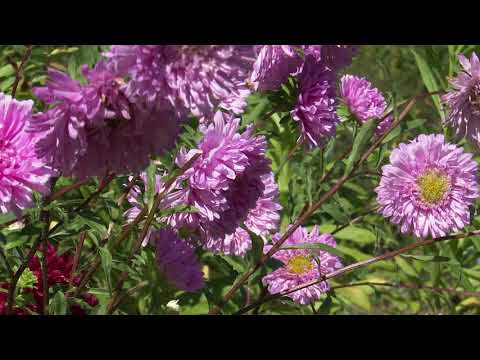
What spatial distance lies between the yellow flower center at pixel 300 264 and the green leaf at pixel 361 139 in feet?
0.93

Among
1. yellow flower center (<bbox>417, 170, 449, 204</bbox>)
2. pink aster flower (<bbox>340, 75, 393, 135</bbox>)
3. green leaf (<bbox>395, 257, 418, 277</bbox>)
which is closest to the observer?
yellow flower center (<bbox>417, 170, 449, 204</bbox>)

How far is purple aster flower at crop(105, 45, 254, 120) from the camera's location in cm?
53

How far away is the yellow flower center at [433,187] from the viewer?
3.42 feet

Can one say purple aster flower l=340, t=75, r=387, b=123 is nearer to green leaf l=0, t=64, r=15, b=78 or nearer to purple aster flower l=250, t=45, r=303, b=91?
purple aster flower l=250, t=45, r=303, b=91

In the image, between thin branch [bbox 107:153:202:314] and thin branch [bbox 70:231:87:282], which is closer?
thin branch [bbox 107:153:202:314]

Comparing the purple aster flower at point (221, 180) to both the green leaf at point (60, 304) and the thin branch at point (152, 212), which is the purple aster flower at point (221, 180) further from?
the green leaf at point (60, 304)

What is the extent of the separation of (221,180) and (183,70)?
0.76 feet

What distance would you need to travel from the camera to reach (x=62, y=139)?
0.58 meters

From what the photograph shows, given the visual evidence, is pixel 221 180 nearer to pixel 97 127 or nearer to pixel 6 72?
pixel 97 127

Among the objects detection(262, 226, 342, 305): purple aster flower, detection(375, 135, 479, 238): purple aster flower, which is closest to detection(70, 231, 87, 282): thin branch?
detection(262, 226, 342, 305): purple aster flower

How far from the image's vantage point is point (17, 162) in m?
0.65

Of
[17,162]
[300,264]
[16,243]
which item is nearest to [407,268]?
[300,264]

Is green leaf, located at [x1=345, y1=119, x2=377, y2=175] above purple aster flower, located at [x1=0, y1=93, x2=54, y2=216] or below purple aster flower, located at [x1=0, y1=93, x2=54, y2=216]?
above
